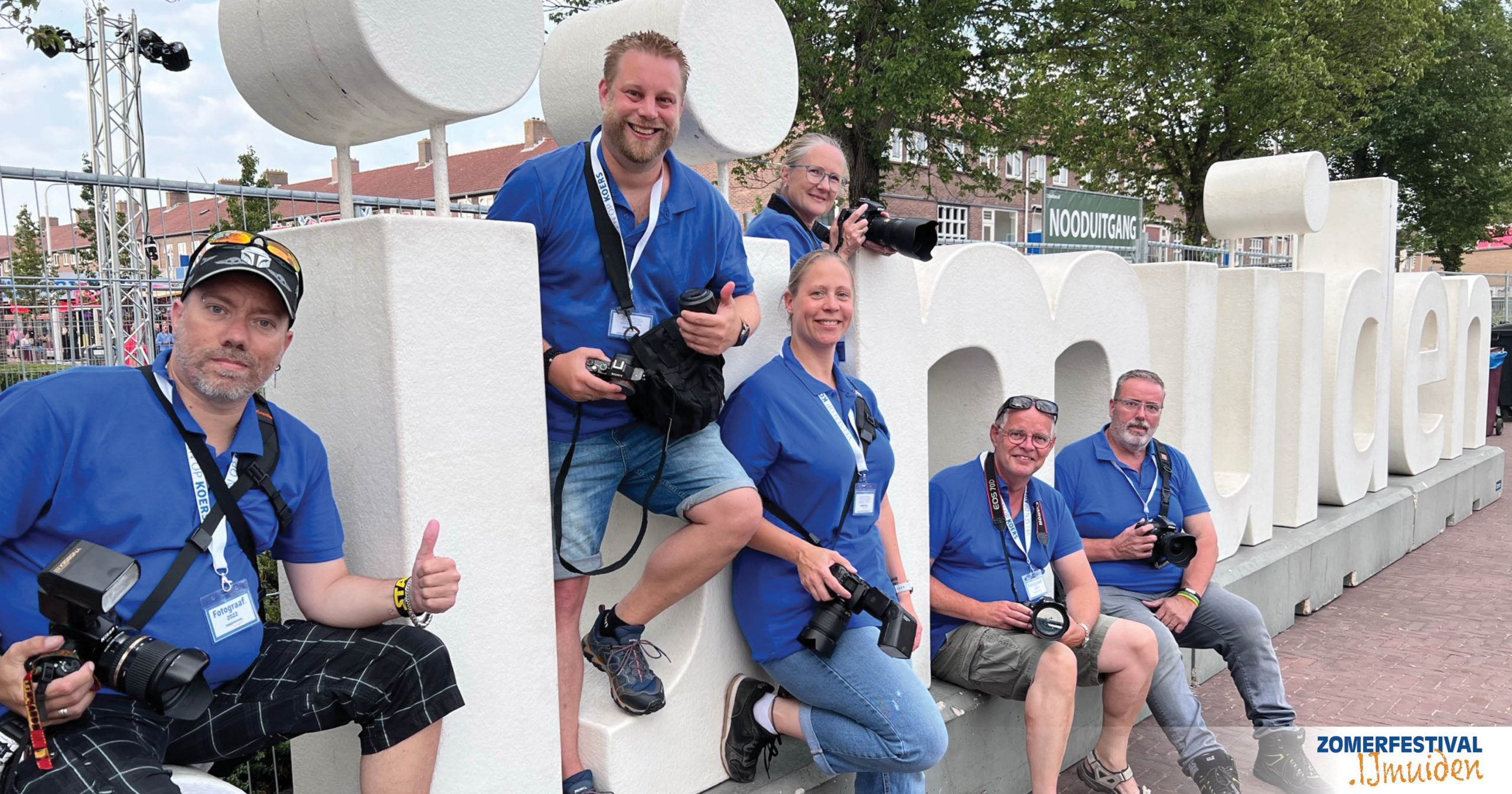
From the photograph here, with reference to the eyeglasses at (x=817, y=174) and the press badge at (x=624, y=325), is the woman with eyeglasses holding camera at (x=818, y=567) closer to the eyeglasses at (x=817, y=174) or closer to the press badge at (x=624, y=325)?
the eyeglasses at (x=817, y=174)

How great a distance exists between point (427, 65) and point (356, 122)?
283 millimetres

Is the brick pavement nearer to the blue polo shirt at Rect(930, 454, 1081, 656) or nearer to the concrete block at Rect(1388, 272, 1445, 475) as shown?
the blue polo shirt at Rect(930, 454, 1081, 656)

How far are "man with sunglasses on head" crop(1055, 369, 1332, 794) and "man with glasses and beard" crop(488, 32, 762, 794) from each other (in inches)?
87.8

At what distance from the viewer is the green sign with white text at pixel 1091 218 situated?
21.3 ft

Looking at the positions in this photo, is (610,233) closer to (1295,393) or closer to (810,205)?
(810,205)

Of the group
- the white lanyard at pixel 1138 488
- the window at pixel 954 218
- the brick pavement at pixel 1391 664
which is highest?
the window at pixel 954 218

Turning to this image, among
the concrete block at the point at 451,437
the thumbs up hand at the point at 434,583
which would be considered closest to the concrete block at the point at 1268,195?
the concrete block at the point at 451,437

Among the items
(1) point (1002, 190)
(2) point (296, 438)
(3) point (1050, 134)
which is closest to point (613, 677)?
(2) point (296, 438)

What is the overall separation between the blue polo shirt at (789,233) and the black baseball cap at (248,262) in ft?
6.17

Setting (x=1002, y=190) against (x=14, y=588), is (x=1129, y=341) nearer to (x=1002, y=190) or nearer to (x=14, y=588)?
(x=14, y=588)

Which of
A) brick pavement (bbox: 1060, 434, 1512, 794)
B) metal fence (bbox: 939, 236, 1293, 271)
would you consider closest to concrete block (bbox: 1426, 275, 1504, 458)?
metal fence (bbox: 939, 236, 1293, 271)

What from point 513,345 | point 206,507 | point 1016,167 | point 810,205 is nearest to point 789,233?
point 810,205

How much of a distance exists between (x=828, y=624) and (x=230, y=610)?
1709 mm

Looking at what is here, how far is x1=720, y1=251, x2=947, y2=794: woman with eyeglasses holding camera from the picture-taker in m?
3.34
